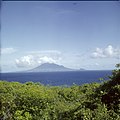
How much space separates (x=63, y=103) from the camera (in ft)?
31.2

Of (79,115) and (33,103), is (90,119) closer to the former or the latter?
(79,115)

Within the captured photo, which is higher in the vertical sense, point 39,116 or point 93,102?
point 93,102

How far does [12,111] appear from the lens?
972 centimetres

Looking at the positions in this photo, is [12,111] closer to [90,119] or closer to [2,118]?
[2,118]

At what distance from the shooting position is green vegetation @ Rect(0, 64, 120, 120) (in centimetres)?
611

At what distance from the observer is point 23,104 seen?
975cm

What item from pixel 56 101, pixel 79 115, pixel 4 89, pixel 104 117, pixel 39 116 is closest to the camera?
pixel 104 117

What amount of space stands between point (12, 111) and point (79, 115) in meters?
4.01

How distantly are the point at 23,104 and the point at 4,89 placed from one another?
1.48 m

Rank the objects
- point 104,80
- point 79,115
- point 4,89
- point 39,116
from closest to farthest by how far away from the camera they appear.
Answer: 1. point 79,115
2. point 104,80
3. point 39,116
4. point 4,89

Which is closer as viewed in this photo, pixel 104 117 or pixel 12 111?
pixel 104 117

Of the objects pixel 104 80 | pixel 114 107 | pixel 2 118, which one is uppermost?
pixel 104 80

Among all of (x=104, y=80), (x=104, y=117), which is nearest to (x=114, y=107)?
(x=104, y=117)

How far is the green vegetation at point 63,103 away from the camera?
6110 millimetres
